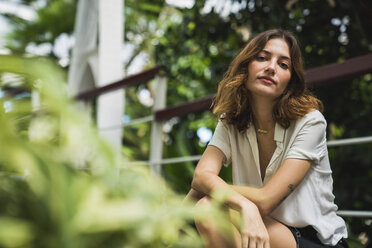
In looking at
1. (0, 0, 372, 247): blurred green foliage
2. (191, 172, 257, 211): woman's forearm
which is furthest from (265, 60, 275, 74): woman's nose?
(0, 0, 372, 247): blurred green foliage

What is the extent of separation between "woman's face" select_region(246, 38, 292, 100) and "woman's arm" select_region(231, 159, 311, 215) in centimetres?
27

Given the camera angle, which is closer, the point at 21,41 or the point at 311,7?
the point at 311,7

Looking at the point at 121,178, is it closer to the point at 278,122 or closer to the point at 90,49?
the point at 278,122

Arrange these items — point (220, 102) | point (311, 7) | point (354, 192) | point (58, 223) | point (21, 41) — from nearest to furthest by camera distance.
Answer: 1. point (58, 223)
2. point (220, 102)
3. point (354, 192)
4. point (311, 7)
5. point (21, 41)

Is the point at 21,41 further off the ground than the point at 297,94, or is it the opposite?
the point at 21,41

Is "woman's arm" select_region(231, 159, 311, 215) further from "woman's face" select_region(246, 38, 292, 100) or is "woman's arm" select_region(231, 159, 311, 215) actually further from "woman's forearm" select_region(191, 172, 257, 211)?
"woman's face" select_region(246, 38, 292, 100)

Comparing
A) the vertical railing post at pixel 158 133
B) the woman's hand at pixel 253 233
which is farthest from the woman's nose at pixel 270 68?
the vertical railing post at pixel 158 133

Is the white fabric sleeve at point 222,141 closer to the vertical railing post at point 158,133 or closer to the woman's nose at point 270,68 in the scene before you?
the woman's nose at point 270,68

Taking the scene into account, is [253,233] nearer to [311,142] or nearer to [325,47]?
[311,142]

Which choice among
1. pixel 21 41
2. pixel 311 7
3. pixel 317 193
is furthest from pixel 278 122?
pixel 21 41

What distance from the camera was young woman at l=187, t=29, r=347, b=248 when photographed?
133cm

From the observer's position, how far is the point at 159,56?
4.57 m

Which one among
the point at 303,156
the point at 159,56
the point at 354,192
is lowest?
the point at 354,192

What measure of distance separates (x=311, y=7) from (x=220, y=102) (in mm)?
1708
